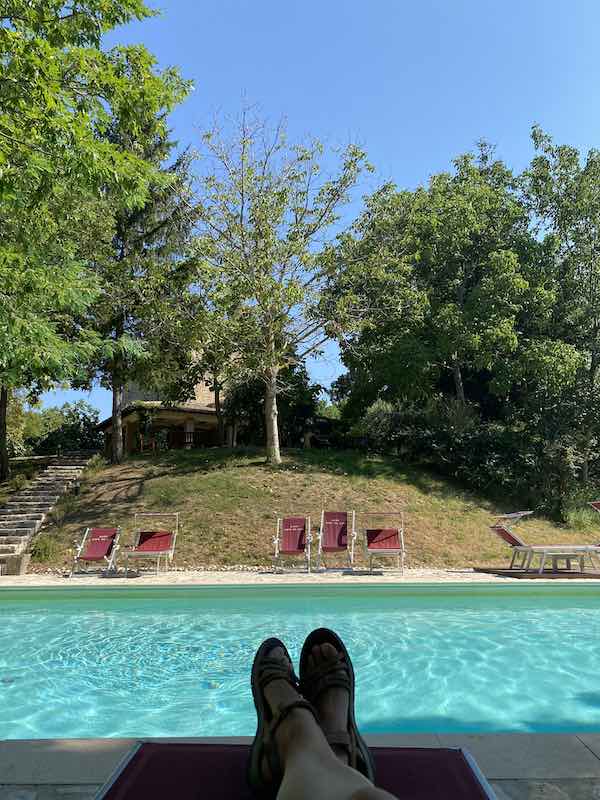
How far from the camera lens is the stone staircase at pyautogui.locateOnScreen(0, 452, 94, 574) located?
46.4 ft

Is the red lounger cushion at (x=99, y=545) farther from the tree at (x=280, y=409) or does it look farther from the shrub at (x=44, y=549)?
the tree at (x=280, y=409)

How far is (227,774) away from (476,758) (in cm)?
97

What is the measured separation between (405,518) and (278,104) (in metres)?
12.0

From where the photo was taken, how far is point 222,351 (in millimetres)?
17719

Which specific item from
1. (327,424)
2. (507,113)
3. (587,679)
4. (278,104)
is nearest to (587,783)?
(587,679)

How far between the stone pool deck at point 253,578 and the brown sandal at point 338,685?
7.28 meters

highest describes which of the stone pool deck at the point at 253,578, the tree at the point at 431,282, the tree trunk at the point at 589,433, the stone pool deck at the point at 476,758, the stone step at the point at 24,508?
the tree at the point at 431,282

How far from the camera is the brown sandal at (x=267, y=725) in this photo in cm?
183

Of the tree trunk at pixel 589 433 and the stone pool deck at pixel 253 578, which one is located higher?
the tree trunk at pixel 589 433

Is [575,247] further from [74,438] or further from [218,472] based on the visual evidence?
[74,438]

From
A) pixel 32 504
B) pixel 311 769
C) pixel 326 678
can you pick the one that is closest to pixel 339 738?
pixel 326 678

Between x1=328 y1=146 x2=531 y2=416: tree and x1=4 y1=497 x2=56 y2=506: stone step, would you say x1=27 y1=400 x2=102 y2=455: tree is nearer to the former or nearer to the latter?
x1=4 y1=497 x2=56 y2=506: stone step

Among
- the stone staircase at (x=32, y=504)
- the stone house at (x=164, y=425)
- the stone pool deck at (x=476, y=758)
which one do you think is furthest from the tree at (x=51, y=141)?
the stone house at (x=164, y=425)

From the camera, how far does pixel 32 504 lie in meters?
17.1
